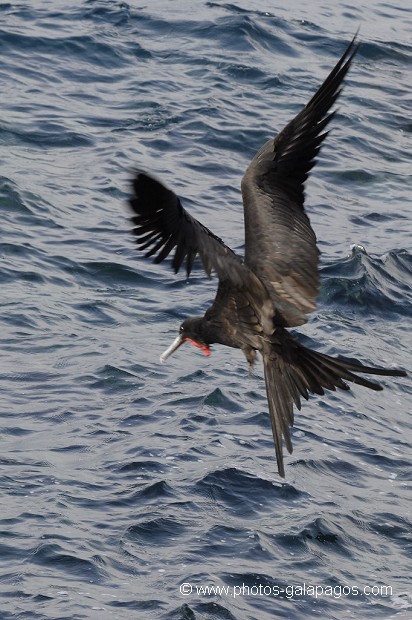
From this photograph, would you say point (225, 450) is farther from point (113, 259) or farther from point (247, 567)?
point (113, 259)

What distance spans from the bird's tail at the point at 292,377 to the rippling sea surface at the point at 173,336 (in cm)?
112

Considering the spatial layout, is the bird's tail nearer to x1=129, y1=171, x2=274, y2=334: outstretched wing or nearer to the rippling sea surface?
x1=129, y1=171, x2=274, y2=334: outstretched wing

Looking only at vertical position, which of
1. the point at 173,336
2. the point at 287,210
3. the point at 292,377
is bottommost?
the point at 173,336

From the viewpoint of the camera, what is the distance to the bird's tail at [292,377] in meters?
7.20

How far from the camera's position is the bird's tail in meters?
7.20

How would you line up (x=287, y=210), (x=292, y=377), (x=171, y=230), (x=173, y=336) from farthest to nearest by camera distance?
(x=173, y=336) → (x=287, y=210) → (x=292, y=377) → (x=171, y=230)

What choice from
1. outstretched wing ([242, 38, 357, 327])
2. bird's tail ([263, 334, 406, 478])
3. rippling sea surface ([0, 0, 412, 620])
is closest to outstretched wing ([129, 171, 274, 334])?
rippling sea surface ([0, 0, 412, 620])

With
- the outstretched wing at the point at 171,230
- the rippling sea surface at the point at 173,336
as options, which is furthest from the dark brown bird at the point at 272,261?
the rippling sea surface at the point at 173,336

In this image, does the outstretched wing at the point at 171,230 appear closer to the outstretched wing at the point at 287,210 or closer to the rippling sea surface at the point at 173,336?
the rippling sea surface at the point at 173,336

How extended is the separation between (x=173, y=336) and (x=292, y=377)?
357cm

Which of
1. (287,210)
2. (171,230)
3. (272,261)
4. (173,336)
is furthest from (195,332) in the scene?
(173,336)

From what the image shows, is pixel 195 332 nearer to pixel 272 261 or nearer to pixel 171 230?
pixel 272 261

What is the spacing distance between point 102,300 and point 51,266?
615 millimetres

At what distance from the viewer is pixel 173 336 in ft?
35.7
